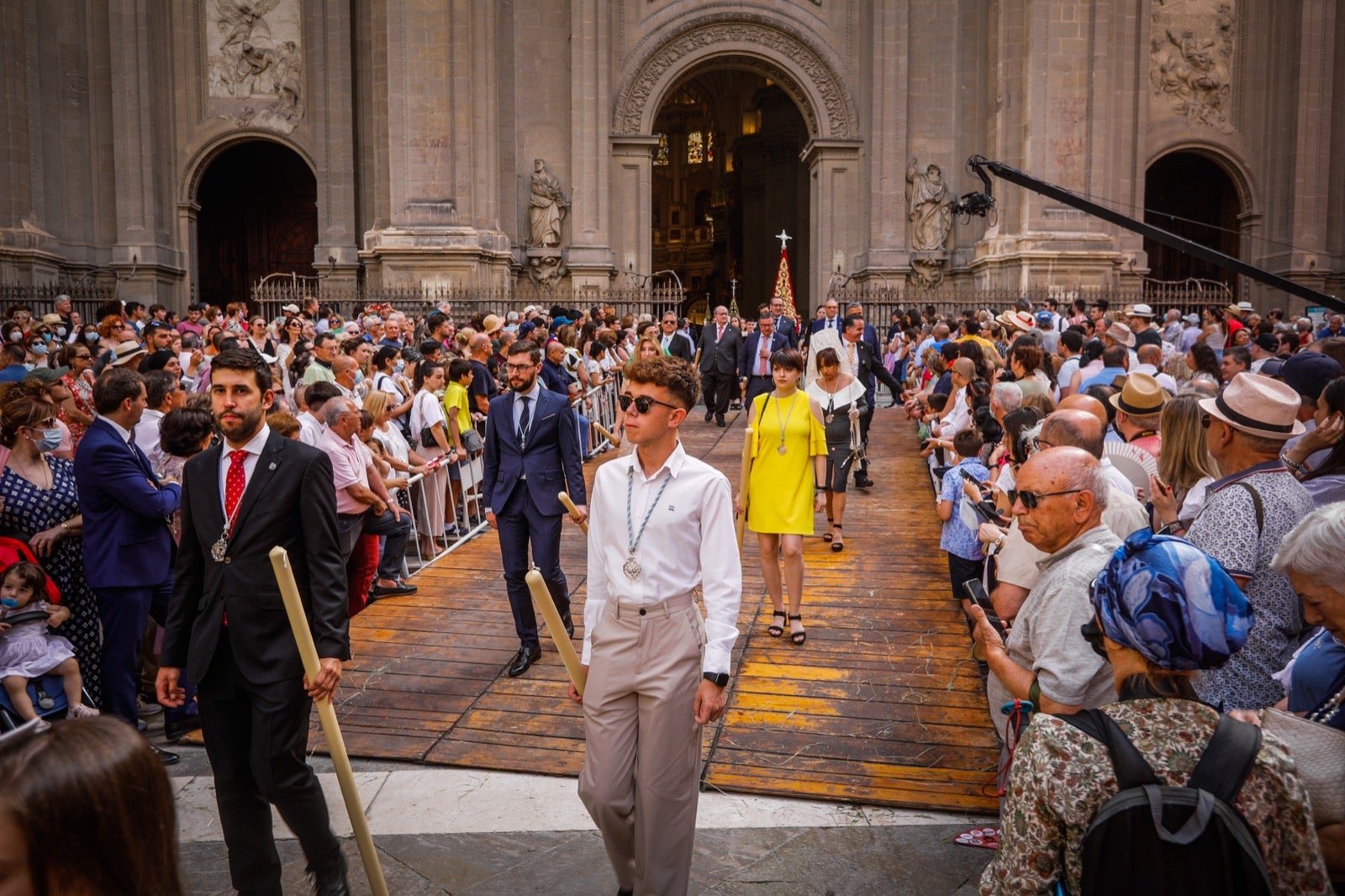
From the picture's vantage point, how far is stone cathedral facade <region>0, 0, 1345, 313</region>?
23906mm

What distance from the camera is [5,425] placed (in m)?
6.00

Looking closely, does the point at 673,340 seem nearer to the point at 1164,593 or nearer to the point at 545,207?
the point at 545,207

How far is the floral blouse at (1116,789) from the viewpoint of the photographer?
2.39 meters

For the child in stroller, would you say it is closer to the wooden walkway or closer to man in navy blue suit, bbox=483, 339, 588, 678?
the wooden walkway

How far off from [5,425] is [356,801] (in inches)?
142

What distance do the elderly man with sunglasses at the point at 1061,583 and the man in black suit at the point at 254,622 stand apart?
2472 mm

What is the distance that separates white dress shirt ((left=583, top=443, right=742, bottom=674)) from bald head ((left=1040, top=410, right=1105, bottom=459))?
1.42 meters

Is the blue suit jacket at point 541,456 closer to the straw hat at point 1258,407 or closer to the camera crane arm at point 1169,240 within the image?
the camera crane arm at point 1169,240

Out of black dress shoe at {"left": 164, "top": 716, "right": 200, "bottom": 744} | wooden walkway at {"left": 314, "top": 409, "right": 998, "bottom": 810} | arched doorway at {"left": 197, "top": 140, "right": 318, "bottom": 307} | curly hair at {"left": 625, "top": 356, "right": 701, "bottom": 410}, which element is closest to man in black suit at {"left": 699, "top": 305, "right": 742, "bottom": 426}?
wooden walkway at {"left": 314, "top": 409, "right": 998, "bottom": 810}

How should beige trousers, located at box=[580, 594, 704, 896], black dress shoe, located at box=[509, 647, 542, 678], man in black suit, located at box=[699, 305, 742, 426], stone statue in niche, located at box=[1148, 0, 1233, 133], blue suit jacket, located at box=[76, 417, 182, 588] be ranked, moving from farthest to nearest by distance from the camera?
stone statue in niche, located at box=[1148, 0, 1233, 133], man in black suit, located at box=[699, 305, 742, 426], black dress shoe, located at box=[509, 647, 542, 678], blue suit jacket, located at box=[76, 417, 182, 588], beige trousers, located at box=[580, 594, 704, 896]

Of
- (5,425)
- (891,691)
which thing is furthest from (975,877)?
(5,425)

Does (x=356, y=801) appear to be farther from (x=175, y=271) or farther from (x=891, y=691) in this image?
(x=175, y=271)

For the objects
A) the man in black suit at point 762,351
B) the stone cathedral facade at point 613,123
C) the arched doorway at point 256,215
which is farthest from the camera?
the arched doorway at point 256,215

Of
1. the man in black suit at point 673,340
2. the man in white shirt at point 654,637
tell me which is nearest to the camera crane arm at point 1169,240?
the man in white shirt at point 654,637
